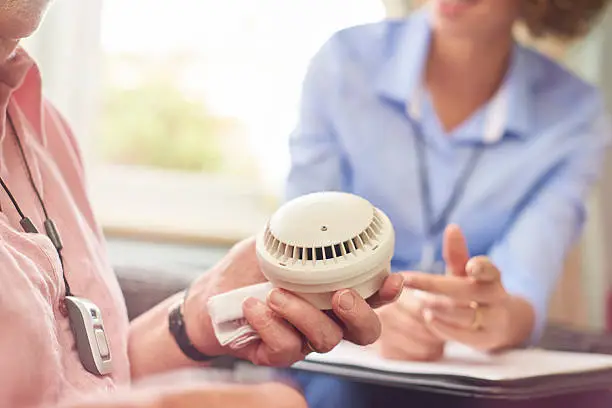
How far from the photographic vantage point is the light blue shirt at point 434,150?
95cm

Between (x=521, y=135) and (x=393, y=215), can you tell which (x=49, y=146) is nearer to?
(x=393, y=215)

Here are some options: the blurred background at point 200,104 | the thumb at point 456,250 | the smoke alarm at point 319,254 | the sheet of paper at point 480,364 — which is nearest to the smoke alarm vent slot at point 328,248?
the smoke alarm at point 319,254

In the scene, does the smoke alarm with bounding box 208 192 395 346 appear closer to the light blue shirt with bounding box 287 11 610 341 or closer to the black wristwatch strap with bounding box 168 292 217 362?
the black wristwatch strap with bounding box 168 292 217 362

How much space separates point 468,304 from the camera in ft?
2.21

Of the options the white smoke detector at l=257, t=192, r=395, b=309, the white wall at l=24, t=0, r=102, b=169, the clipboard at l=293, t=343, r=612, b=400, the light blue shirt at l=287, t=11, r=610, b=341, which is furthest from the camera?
the white wall at l=24, t=0, r=102, b=169

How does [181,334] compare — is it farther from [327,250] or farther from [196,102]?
[196,102]

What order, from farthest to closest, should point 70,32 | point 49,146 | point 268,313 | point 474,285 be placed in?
point 70,32 → point 474,285 → point 49,146 → point 268,313

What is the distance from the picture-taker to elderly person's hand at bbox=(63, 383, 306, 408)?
27 cm

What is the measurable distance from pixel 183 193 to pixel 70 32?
0.33m

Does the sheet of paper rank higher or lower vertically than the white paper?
lower

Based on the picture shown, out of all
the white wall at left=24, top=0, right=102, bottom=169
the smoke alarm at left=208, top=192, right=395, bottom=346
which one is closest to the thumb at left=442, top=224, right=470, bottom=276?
the smoke alarm at left=208, top=192, right=395, bottom=346

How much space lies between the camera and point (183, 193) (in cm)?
134

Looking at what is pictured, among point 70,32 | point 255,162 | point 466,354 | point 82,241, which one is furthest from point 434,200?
point 70,32

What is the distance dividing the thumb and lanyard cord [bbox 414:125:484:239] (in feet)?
0.96
